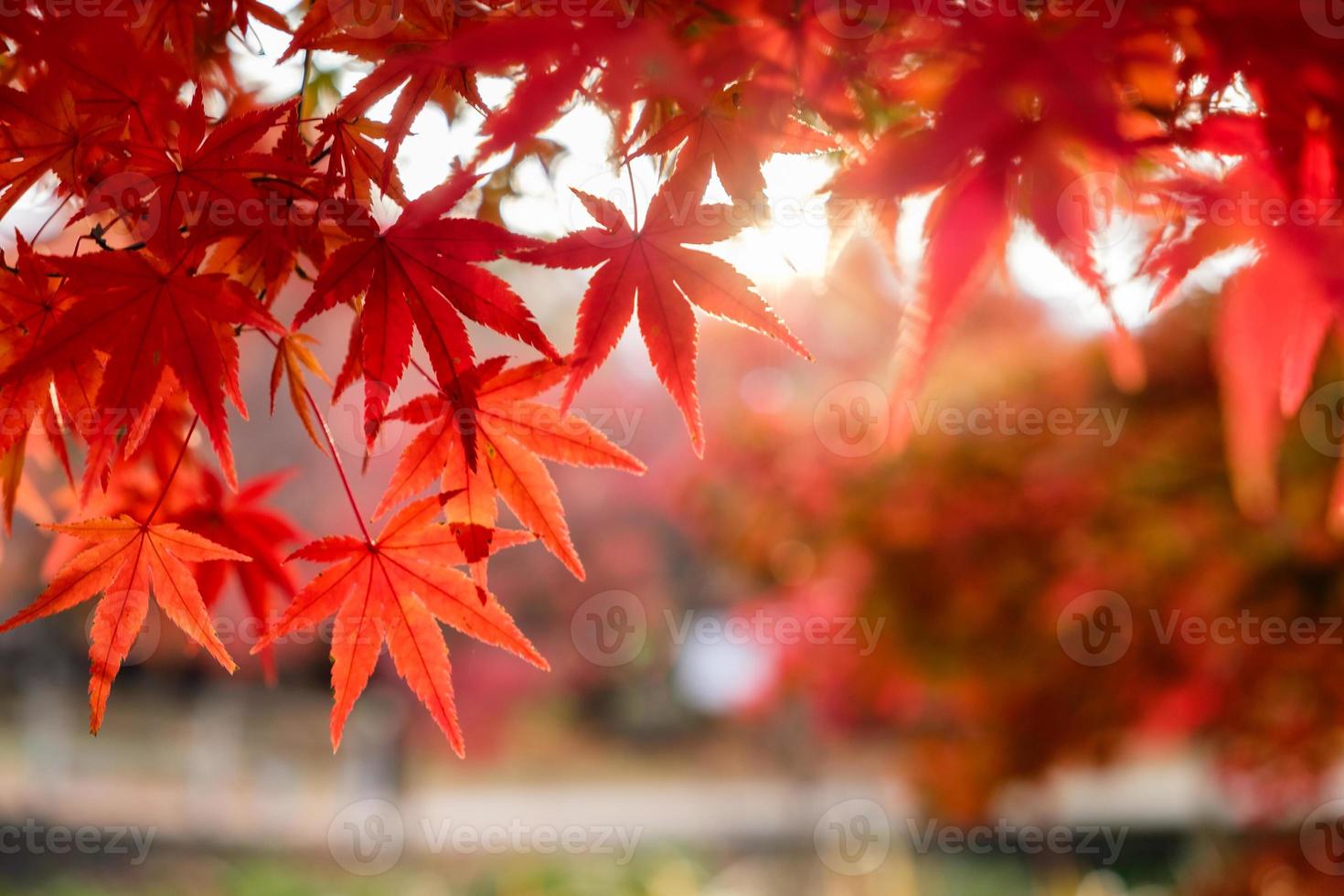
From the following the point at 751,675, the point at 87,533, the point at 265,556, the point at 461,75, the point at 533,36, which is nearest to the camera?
the point at 533,36

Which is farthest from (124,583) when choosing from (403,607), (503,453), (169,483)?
(503,453)

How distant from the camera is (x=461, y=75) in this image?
0.68 metres

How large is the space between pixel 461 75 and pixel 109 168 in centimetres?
33

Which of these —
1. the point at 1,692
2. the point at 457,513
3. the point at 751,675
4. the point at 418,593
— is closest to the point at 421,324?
the point at 457,513

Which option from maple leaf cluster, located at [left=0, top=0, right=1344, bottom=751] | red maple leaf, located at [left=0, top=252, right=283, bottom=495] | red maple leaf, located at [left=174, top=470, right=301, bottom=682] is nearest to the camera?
maple leaf cluster, located at [left=0, top=0, right=1344, bottom=751]

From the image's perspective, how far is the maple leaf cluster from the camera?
1.83ft

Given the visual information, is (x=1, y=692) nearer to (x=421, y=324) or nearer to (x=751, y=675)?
(x=751, y=675)

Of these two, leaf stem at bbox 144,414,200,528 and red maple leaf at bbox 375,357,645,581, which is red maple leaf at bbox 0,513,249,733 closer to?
leaf stem at bbox 144,414,200,528

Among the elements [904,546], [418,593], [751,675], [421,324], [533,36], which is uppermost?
[533,36]

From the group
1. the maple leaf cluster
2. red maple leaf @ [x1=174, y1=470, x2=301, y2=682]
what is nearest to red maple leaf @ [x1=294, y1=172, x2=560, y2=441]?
the maple leaf cluster

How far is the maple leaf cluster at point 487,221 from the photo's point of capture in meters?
0.56

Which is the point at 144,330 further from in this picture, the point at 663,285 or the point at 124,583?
the point at 663,285

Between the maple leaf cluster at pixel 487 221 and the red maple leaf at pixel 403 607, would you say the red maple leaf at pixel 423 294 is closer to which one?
the maple leaf cluster at pixel 487 221

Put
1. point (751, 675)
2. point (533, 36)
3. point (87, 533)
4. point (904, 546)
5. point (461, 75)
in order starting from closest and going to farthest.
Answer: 1. point (533, 36)
2. point (461, 75)
3. point (87, 533)
4. point (904, 546)
5. point (751, 675)
